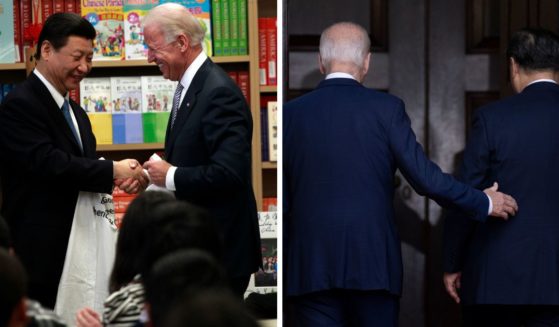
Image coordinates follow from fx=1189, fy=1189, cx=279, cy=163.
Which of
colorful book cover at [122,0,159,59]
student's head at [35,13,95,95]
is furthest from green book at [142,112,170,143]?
student's head at [35,13,95,95]

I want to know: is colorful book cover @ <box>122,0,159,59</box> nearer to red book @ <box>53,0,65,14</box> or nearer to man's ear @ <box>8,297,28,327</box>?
red book @ <box>53,0,65,14</box>

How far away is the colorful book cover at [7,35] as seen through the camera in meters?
4.82

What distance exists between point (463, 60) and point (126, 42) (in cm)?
151

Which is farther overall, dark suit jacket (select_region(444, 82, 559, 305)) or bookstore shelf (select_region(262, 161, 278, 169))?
bookstore shelf (select_region(262, 161, 278, 169))

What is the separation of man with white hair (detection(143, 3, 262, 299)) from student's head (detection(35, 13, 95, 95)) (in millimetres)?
339

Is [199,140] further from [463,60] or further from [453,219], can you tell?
[463,60]

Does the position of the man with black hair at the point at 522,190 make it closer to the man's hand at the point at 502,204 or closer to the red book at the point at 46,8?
the man's hand at the point at 502,204

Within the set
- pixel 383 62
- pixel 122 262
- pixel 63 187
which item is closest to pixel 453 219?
pixel 383 62

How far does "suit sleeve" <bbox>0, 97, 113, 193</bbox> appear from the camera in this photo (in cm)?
386

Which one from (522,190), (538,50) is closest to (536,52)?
(538,50)

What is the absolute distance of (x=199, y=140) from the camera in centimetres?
375

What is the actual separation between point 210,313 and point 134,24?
10.1 feet

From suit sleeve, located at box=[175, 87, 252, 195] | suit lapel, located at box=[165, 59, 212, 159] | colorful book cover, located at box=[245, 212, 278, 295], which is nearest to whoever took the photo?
suit sleeve, located at box=[175, 87, 252, 195]

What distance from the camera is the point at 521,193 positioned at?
4.25 metres
